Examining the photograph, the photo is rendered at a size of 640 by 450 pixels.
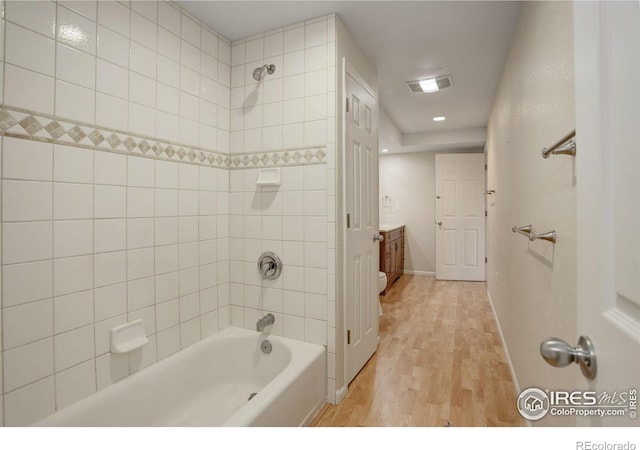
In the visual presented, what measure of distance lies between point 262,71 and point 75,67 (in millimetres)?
1018

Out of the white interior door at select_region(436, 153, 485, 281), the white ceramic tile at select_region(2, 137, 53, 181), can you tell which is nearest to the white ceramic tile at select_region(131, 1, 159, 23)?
the white ceramic tile at select_region(2, 137, 53, 181)

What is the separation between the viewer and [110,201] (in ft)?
4.90

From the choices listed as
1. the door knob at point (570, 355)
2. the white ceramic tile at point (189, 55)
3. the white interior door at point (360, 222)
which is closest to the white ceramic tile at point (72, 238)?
the white ceramic tile at point (189, 55)

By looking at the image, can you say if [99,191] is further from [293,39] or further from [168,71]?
[293,39]

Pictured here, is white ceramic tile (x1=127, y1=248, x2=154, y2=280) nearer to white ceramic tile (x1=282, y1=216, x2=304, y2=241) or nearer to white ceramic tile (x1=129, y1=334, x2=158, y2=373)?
white ceramic tile (x1=129, y1=334, x2=158, y2=373)

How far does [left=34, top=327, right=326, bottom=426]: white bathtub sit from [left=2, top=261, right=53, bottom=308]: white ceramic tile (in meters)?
0.49

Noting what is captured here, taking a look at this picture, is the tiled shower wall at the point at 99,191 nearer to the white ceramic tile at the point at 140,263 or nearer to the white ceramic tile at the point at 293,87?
the white ceramic tile at the point at 140,263

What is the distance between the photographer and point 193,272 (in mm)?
1949

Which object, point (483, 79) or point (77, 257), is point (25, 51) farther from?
point (483, 79)

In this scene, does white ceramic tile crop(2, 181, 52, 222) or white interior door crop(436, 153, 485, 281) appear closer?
white ceramic tile crop(2, 181, 52, 222)

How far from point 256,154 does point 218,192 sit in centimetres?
37

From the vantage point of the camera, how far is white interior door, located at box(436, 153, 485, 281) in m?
5.00

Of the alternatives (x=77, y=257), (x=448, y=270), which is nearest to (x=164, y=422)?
(x=77, y=257)

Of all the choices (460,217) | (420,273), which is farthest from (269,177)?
(420,273)
